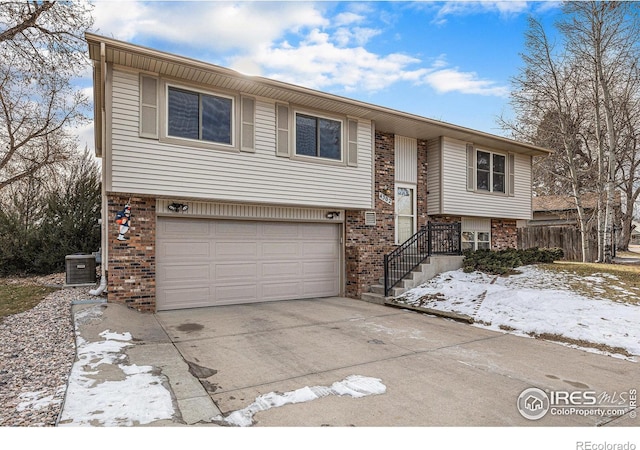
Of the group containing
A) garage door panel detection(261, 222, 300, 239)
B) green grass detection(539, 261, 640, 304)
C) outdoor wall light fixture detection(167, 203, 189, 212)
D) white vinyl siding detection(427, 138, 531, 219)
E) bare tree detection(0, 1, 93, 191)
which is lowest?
green grass detection(539, 261, 640, 304)

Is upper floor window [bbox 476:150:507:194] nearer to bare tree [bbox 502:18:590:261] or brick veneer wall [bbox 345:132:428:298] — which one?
brick veneer wall [bbox 345:132:428:298]

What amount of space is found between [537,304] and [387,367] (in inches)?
168

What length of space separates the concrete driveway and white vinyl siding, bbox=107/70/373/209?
8.64 feet

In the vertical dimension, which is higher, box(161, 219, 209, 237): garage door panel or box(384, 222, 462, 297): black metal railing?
box(161, 219, 209, 237): garage door panel

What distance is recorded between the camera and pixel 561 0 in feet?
42.2

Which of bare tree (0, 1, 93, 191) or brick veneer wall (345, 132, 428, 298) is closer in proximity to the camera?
bare tree (0, 1, 93, 191)

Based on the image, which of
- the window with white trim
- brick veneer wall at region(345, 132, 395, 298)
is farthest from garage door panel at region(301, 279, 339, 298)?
the window with white trim

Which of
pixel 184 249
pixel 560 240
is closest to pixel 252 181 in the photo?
pixel 184 249

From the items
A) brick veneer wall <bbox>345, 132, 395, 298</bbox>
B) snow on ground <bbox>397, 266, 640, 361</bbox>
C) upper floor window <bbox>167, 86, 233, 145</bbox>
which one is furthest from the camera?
brick veneer wall <bbox>345, 132, 395, 298</bbox>

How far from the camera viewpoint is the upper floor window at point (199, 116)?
777 cm

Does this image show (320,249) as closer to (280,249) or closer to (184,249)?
(280,249)

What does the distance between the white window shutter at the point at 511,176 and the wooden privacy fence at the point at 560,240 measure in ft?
22.9

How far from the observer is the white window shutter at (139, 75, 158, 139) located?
291 inches

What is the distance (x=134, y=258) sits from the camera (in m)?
7.53
